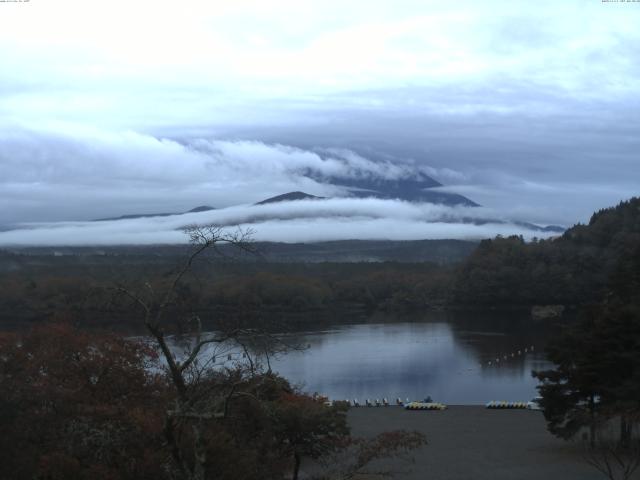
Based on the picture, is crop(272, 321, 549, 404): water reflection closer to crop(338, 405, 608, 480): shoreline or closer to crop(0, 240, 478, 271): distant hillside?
crop(338, 405, 608, 480): shoreline

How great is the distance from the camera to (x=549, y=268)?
5591 centimetres

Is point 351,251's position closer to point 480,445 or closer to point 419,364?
point 419,364

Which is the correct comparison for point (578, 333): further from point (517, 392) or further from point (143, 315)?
point (143, 315)

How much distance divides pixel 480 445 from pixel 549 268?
4292 cm

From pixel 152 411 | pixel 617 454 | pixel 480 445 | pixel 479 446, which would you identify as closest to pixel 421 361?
pixel 480 445

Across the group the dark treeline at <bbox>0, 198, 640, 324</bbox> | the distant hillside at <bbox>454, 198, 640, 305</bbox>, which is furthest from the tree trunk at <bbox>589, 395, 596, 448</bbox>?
the distant hillside at <bbox>454, 198, 640, 305</bbox>

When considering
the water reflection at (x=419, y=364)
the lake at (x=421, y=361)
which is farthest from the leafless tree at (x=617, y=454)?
the water reflection at (x=419, y=364)

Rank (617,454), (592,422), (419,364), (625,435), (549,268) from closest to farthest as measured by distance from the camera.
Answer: (617,454) → (625,435) → (592,422) → (419,364) → (549,268)

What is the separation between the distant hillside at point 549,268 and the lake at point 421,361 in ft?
34.4

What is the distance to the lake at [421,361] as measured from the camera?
2361cm

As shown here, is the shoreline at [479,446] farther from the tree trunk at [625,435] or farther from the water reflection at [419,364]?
the water reflection at [419,364]

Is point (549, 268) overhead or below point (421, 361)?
overhead

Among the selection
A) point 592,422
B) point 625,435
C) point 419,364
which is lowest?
point 419,364

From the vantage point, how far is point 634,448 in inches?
478
